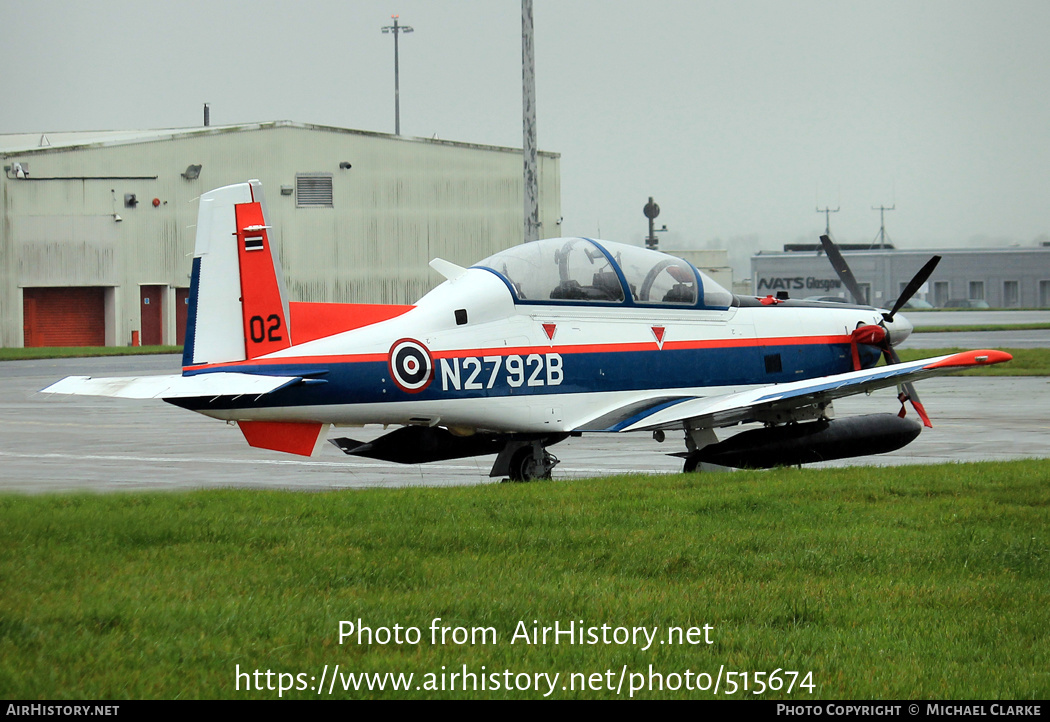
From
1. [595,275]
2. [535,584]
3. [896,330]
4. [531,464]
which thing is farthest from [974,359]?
[535,584]

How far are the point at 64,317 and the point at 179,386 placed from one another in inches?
1738

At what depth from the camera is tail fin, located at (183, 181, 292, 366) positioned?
10734 mm

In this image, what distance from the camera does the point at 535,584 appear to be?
644 centimetres

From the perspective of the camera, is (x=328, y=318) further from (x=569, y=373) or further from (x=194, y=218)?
(x=194, y=218)

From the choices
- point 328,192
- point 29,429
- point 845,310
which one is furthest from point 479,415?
point 328,192

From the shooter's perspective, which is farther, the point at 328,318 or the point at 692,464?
the point at 692,464

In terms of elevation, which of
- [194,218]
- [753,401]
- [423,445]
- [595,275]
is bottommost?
[423,445]

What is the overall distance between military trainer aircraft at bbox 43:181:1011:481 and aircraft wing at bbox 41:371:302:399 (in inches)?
0.7

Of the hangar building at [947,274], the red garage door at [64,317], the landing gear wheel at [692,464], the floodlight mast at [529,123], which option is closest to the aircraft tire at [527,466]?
the landing gear wheel at [692,464]

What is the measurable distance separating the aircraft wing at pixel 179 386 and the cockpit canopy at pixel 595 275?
240 cm

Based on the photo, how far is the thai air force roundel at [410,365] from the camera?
10797 millimetres

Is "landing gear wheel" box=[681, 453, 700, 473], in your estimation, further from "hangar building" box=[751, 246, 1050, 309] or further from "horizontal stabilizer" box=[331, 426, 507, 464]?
"hangar building" box=[751, 246, 1050, 309]
